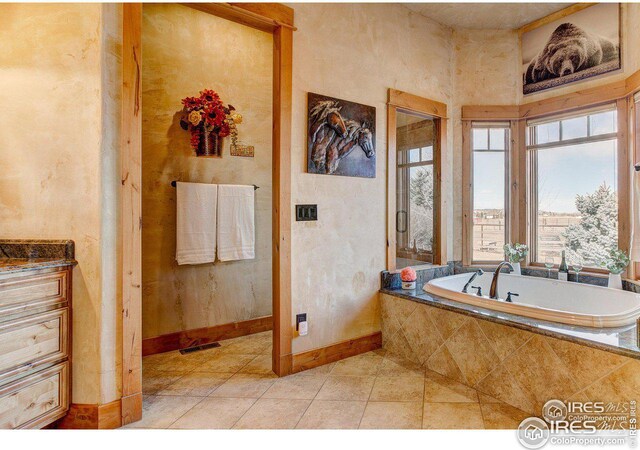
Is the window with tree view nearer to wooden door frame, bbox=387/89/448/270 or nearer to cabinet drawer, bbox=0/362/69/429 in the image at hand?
wooden door frame, bbox=387/89/448/270

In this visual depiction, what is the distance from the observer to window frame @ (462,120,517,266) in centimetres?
352

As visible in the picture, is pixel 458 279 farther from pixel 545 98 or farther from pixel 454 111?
pixel 545 98

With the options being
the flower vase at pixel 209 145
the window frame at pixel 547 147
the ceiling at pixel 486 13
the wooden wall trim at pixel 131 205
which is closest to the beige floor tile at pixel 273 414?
the wooden wall trim at pixel 131 205

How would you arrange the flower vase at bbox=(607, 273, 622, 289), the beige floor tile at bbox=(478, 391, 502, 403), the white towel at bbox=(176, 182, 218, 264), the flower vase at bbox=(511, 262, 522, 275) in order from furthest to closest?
the flower vase at bbox=(511, 262, 522, 275) < the white towel at bbox=(176, 182, 218, 264) < the flower vase at bbox=(607, 273, 622, 289) < the beige floor tile at bbox=(478, 391, 502, 403)

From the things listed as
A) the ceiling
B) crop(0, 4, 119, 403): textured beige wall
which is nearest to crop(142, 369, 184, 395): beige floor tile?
crop(0, 4, 119, 403): textured beige wall

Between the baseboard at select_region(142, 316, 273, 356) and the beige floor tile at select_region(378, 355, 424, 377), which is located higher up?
the baseboard at select_region(142, 316, 273, 356)

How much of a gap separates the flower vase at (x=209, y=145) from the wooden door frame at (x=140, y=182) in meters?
0.81

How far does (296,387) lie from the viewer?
230cm

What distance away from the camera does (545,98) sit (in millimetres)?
3301

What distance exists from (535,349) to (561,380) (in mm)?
182

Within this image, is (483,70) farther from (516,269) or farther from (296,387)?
(296,387)

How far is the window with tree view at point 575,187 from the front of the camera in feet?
9.80

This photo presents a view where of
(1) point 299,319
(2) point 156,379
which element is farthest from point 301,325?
(2) point 156,379

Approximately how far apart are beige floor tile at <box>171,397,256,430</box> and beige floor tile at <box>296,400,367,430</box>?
37 centimetres
